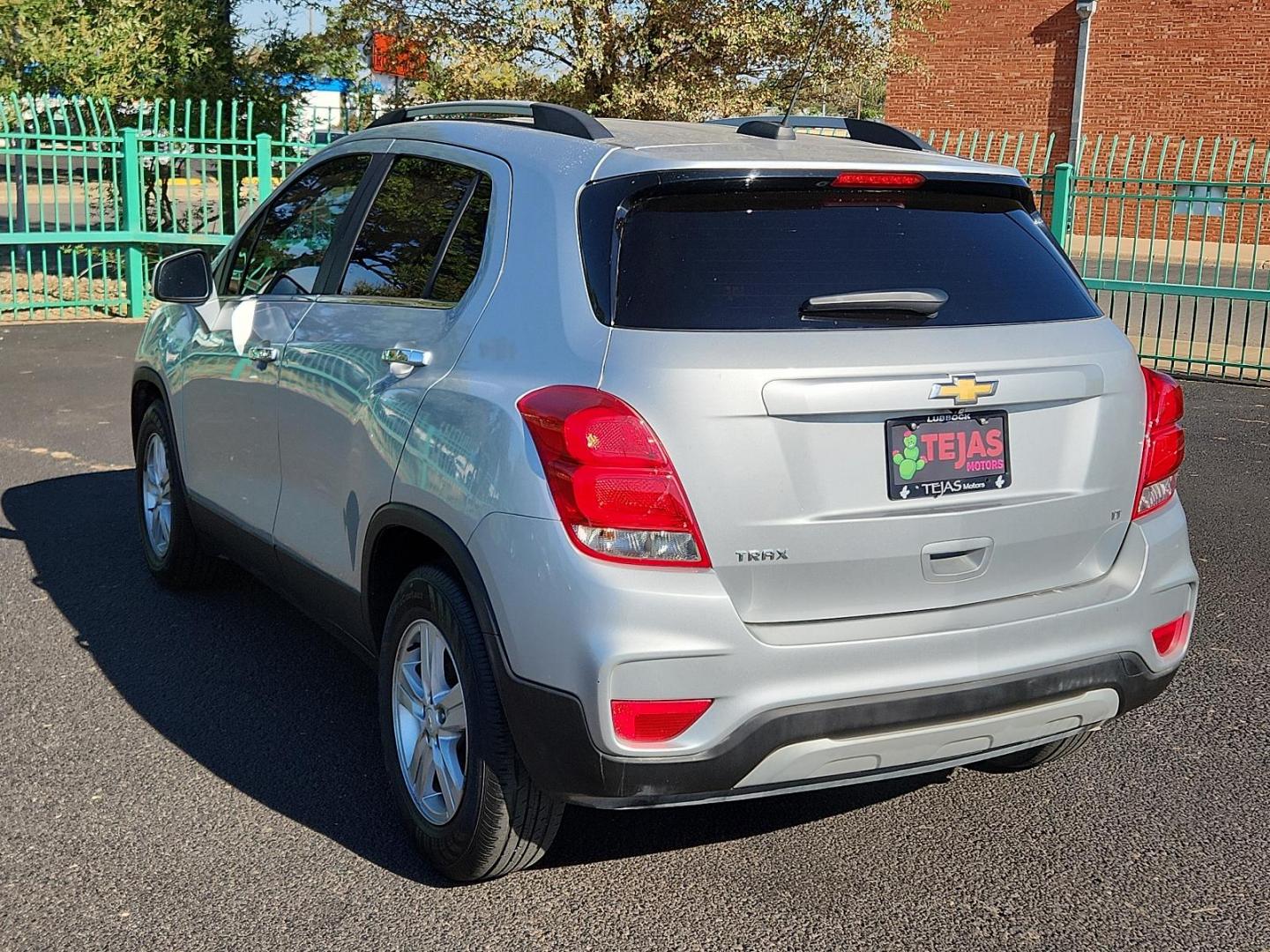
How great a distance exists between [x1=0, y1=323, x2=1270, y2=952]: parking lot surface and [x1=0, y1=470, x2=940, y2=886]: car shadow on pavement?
0.04 feet

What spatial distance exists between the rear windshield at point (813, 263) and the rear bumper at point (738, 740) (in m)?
0.81

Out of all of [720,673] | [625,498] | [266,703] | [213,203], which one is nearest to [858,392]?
[625,498]

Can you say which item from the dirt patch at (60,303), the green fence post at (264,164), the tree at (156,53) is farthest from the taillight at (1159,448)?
the tree at (156,53)

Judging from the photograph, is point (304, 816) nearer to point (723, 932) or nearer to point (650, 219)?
point (723, 932)

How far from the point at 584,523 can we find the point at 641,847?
115cm

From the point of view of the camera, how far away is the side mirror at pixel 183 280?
4777 mm

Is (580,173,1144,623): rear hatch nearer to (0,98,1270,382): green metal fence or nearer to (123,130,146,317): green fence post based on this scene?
(0,98,1270,382): green metal fence

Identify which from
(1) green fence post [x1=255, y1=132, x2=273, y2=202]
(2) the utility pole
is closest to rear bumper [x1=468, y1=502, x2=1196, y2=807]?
(1) green fence post [x1=255, y1=132, x2=273, y2=202]

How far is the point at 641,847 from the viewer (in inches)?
141

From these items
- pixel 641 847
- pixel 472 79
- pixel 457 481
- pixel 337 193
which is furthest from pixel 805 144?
pixel 472 79

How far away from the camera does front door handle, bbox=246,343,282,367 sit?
427 cm

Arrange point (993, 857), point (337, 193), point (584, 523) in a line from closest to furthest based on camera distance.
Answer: point (584, 523), point (993, 857), point (337, 193)

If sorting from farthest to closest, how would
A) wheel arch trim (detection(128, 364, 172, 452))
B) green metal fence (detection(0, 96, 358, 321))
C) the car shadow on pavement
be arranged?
green metal fence (detection(0, 96, 358, 321)) → wheel arch trim (detection(128, 364, 172, 452)) → the car shadow on pavement

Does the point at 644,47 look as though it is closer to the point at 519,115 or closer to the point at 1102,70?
the point at 519,115
